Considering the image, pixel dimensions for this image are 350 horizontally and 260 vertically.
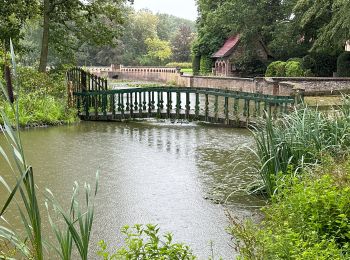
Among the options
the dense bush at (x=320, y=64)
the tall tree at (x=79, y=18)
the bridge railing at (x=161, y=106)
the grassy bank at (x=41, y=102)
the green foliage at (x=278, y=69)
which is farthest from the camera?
the dense bush at (x=320, y=64)

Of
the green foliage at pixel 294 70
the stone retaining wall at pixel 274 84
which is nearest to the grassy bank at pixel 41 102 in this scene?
the stone retaining wall at pixel 274 84

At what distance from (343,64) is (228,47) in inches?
504

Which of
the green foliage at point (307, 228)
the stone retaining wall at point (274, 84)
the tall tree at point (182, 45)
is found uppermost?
the tall tree at point (182, 45)

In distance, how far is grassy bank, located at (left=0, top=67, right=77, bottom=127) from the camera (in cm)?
1365

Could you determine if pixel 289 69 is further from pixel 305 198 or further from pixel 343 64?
pixel 305 198

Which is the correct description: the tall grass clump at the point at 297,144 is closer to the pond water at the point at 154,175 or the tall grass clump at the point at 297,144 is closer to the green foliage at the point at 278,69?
the pond water at the point at 154,175

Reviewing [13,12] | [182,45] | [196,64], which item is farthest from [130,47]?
[13,12]

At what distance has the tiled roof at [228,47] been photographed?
139 ft

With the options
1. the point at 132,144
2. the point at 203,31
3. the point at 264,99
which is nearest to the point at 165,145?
the point at 132,144

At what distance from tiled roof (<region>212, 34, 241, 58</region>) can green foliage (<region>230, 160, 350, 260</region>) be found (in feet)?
126

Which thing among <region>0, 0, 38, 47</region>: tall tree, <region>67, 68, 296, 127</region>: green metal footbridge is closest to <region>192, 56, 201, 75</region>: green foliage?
<region>0, 0, 38, 47</region>: tall tree

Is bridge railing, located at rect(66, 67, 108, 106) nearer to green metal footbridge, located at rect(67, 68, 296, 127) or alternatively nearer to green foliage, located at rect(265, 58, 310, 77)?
green metal footbridge, located at rect(67, 68, 296, 127)

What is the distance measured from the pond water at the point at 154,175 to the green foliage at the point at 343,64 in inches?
839

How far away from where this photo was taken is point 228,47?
1689 inches
